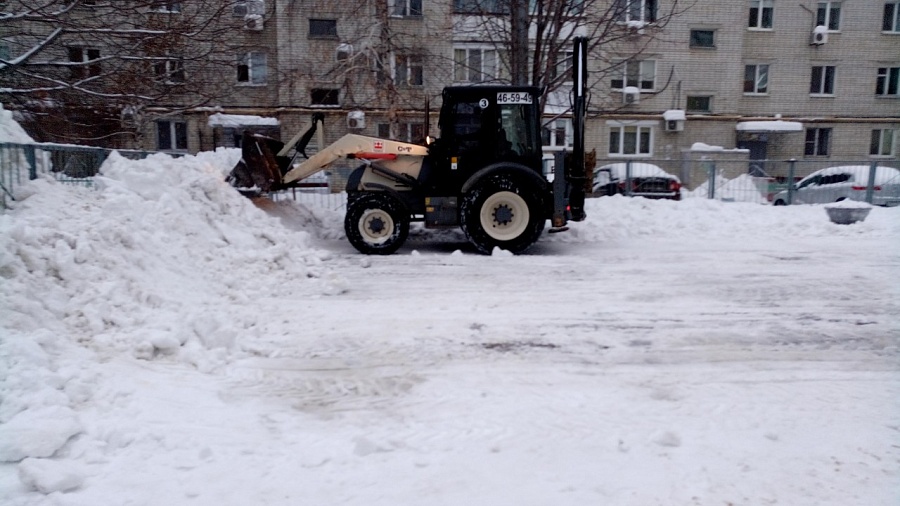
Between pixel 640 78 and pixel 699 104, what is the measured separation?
317 centimetres

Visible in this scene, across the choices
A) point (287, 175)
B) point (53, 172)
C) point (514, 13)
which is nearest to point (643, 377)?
point (53, 172)

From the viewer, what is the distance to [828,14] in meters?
30.6

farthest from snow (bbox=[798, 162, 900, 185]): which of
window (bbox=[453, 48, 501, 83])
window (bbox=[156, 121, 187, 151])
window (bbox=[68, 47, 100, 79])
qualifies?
window (bbox=[156, 121, 187, 151])

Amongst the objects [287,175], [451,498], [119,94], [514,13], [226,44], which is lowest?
[451,498]

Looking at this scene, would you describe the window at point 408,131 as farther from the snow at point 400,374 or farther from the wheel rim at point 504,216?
the snow at point 400,374

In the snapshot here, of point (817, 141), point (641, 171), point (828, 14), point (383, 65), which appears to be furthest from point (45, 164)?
point (828, 14)

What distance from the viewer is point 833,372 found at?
198 inches

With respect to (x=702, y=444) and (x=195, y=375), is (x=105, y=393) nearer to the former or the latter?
(x=195, y=375)

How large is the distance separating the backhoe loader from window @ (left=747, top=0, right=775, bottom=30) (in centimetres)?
2444

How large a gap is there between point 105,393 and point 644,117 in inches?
1125

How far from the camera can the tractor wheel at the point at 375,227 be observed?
10.8m

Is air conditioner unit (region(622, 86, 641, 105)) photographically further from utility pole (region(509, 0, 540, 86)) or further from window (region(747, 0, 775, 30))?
utility pole (region(509, 0, 540, 86))

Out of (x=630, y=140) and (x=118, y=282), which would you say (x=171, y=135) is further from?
(x=118, y=282)

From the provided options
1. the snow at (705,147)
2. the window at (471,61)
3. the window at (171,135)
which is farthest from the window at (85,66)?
the snow at (705,147)
